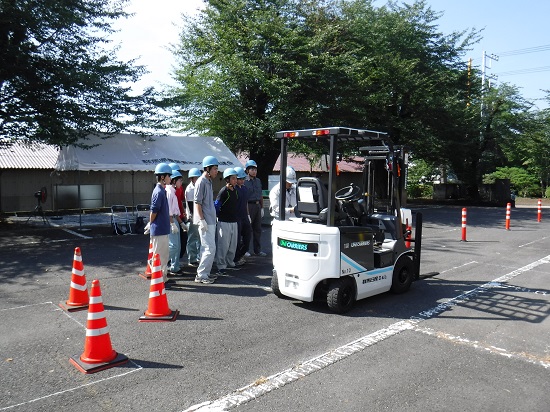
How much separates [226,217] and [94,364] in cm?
429

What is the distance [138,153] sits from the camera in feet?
53.6

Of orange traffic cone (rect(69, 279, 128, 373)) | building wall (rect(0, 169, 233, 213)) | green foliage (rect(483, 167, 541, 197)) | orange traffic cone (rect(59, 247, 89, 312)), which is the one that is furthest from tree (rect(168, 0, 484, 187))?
green foliage (rect(483, 167, 541, 197))

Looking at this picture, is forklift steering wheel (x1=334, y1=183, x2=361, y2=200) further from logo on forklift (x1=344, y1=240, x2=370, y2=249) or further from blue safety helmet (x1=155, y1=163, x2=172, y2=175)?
blue safety helmet (x1=155, y1=163, x2=172, y2=175)

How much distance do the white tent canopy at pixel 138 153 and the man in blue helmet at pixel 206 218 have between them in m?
8.33

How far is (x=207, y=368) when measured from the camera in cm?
436

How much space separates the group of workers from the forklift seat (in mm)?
2022

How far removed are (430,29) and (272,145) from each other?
15015 mm

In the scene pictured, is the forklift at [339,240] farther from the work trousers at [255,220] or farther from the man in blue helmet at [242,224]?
the work trousers at [255,220]

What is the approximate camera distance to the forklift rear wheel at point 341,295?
233 inches

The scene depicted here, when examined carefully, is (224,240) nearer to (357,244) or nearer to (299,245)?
(299,245)

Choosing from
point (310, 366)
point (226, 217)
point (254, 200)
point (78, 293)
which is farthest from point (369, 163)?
point (78, 293)

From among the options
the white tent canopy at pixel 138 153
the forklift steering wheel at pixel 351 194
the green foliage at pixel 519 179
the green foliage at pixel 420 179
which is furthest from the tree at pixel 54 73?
the green foliage at pixel 519 179

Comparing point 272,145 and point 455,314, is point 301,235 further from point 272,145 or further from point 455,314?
point 272,145

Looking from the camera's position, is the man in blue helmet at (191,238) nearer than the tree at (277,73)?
Yes
